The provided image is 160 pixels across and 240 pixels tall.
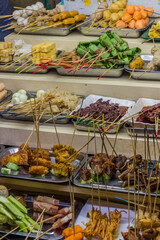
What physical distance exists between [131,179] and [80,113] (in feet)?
3.34

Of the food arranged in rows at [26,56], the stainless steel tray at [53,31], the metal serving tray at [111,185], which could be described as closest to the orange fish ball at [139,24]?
the stainless steel tray at [53,31]

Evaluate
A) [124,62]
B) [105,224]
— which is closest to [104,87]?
[124,62]

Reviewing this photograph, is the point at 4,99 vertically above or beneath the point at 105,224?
above

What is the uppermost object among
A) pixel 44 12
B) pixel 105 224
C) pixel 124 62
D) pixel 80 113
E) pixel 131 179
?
pixel 44 12

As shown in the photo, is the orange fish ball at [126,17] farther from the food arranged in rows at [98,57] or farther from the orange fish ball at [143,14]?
the food arranged in rows at [98,57]

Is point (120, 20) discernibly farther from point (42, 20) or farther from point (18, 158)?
point (18, 158)

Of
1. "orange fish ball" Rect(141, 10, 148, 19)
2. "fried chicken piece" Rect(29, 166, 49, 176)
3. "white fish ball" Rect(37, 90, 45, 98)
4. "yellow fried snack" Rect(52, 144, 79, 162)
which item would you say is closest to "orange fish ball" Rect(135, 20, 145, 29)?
"orange fish ball" Rect(141, 10, 148, 19)

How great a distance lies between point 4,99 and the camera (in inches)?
180

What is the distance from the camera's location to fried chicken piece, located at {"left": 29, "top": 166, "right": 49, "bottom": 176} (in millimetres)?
3547

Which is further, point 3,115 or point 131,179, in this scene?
point 3,115

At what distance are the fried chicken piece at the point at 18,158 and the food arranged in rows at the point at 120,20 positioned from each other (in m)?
2.28

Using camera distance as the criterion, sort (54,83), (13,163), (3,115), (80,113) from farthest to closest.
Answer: (54,83)
(3,115)
(80,113)
(13,163)

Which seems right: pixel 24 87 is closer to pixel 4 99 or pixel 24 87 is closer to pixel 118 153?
pixel 4 99

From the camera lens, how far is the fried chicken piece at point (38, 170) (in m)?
3.55
